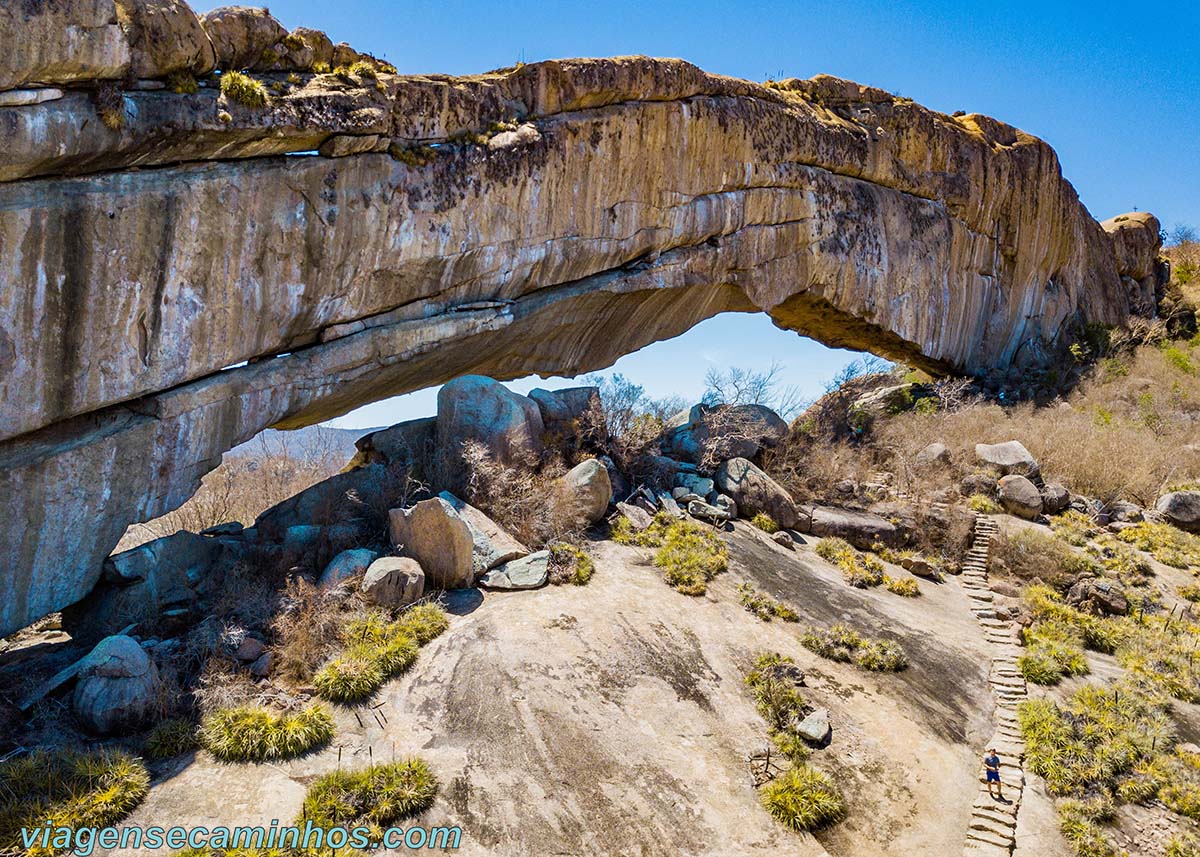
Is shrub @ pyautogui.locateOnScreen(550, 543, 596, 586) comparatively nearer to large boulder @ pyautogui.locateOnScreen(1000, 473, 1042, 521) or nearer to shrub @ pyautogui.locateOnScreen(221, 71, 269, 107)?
shrub @ pyautogui.locateOnScreen(221, 71, 269, 107)

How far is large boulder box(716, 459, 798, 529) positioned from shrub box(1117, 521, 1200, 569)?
7.69 m

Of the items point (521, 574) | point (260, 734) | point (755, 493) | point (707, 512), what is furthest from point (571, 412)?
point (260, 734)

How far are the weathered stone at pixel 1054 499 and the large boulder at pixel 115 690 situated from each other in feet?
58.5

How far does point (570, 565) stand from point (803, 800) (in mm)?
4930

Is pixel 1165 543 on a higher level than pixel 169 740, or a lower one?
higher

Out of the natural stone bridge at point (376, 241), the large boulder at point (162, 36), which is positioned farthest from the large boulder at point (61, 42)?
the large boulder at point (162, 36)

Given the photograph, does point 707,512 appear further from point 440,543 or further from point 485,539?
point 440,543

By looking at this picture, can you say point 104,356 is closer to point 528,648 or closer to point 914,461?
point 528,648

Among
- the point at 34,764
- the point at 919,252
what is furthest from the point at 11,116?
the point at 919,252

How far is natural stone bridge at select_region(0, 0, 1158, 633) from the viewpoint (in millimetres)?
8969

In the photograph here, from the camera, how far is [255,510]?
20.8m

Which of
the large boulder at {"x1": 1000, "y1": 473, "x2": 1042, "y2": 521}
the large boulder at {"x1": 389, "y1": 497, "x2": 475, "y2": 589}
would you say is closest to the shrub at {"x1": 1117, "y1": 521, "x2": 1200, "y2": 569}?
the large boulder at {"x1": 1000, "y1": 473, "x2": 1042, "y2": 521}

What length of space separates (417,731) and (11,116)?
315 inches

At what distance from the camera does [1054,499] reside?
17.6 metres
